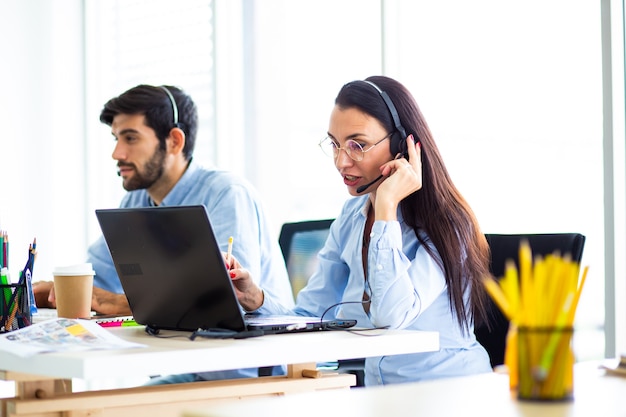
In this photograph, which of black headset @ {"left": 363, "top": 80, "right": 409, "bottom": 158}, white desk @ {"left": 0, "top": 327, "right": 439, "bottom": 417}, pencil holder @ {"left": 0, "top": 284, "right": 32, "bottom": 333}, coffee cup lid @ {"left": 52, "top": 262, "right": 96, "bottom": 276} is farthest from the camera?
black headset @ {"left": 363, "top": 80, "right": 409, "bottom": 158}

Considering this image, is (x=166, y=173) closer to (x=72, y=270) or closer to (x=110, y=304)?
(x=110, y=304)

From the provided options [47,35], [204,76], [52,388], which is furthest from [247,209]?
[47,35]

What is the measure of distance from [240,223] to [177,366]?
1.26 m

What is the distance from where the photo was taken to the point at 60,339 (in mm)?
1550

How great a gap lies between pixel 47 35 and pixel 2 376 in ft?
11.9

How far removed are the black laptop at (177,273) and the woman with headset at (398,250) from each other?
22 centimetres

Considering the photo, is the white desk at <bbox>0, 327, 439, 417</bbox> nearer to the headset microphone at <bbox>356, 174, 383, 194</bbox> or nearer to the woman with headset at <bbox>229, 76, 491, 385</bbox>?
the woman with headset at <bbox>229, 76, 491, 385</bbox>

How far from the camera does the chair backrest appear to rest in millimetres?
2793

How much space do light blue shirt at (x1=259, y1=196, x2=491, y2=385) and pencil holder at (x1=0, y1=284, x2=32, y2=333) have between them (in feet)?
1.78

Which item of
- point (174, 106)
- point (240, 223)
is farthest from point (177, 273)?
point (174, 106)

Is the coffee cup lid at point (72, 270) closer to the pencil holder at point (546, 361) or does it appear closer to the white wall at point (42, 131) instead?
the pencil holder at point (546, 361)

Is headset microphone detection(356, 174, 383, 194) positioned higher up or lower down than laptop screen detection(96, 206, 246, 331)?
higher up

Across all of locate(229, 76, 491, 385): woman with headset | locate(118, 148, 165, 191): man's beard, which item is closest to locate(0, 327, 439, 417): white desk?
locate(229, 76, 491, 385): woman with headset

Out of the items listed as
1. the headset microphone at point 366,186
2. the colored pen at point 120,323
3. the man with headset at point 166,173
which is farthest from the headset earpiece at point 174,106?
the colored pen at point 120,323
